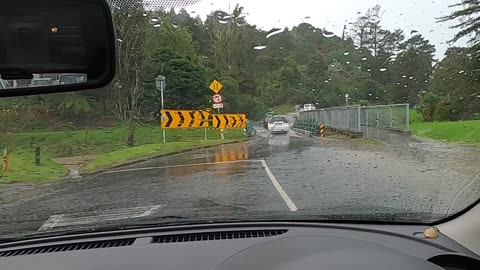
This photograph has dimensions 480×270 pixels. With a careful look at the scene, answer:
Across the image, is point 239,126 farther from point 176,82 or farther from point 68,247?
point 68,247

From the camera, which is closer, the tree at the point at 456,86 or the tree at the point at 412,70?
the tree at the point at 456,86

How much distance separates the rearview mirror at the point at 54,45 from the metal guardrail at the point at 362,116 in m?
4.18

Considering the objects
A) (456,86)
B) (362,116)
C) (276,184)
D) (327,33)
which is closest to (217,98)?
(276,184)

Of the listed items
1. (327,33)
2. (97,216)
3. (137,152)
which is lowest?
(97,216)

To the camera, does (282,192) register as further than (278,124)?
No

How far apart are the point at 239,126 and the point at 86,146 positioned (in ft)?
6.54

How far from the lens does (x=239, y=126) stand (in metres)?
7.57

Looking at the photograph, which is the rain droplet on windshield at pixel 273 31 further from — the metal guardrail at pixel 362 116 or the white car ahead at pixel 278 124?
the white car ahead at pixel 278 124

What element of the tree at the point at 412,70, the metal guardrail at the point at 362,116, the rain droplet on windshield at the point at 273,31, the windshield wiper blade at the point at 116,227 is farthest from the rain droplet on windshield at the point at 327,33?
the windshield wiper blade at the point at 116,227

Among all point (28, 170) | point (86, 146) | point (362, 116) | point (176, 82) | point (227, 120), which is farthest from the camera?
point (362, 116)

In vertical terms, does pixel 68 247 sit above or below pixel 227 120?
below

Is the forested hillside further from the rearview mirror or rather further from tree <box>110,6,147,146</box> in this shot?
the rearview mirror

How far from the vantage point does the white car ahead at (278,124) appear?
7.53 meters

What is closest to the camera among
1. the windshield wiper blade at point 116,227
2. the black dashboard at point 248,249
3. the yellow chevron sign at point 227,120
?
the black dashboard at point 248,249
